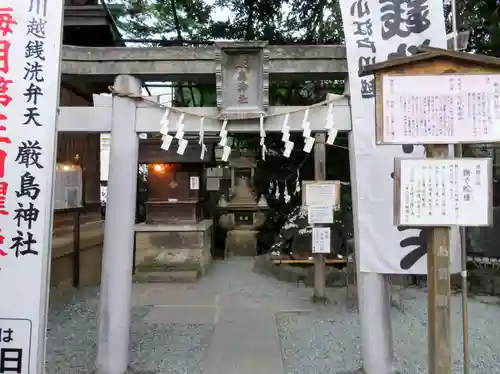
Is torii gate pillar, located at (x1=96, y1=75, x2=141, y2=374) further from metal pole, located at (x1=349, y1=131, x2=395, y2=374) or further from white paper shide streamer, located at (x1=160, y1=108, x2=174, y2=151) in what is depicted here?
metal pole, located at (x1=349, y1=131, x2=395, y2=374)

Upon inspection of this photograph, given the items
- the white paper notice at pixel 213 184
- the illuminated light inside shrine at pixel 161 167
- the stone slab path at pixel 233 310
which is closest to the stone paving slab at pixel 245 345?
the stone slab path at pixel 233 310

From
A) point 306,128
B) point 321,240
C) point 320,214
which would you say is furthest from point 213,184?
point 306,128

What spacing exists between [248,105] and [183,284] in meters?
6.32

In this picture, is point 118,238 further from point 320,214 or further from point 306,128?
point 320,214

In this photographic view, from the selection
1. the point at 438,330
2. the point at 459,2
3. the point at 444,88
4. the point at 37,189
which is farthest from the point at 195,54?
the point at 459,2

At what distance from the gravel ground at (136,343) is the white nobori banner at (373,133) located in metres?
2.26

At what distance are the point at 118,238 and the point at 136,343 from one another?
1843 millimetres

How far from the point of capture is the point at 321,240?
802cm

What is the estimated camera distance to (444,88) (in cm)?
328

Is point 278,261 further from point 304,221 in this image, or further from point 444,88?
point 444,88

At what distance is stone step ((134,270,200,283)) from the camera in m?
10.4

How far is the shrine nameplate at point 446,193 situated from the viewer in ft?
10.5

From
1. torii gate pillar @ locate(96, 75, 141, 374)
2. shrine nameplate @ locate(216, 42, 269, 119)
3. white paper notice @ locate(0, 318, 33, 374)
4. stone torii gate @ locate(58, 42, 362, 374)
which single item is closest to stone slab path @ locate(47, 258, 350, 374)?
torii gate pillar @ locate(96, 75, 141, 374)

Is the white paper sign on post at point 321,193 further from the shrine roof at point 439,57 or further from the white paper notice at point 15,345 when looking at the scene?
the white paper notice at point 15,345
